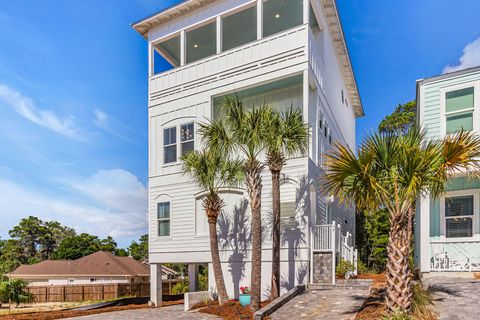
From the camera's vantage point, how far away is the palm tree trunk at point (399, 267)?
754 cm

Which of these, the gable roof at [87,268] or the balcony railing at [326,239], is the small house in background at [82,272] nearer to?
the gable roof at [87,268]

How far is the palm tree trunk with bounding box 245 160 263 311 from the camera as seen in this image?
1107 cm

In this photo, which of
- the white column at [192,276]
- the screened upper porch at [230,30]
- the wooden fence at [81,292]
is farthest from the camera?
the wooden fence at [81,292]

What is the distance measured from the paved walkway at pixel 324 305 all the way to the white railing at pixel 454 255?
275cm

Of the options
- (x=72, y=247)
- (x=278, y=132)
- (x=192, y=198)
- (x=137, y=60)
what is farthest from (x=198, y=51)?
(x=72, y=247)

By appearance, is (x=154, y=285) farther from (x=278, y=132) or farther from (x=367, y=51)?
(x=367, y=51)

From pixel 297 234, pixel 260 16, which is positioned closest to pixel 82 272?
pixel 297 234

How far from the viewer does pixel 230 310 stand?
11.8 metres

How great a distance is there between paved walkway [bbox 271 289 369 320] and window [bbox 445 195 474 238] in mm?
3931

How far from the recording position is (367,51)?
26578 mm

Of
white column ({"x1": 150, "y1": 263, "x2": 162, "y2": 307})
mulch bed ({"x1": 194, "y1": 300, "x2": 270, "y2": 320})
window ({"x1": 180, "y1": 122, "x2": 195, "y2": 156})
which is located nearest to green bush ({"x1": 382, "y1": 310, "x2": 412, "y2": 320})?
mulch bed ({"x1": 194, "y1": 300, "x2": 270, "y2": 320})

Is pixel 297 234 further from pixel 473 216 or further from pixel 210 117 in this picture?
pixel 210 117

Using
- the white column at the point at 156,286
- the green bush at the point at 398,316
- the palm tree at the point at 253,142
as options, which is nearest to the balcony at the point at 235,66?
the palm tree at the point at 253,142

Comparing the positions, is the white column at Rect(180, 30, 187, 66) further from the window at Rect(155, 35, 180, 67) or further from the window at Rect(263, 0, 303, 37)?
the window at Rect(263, 0, 303, 37)
